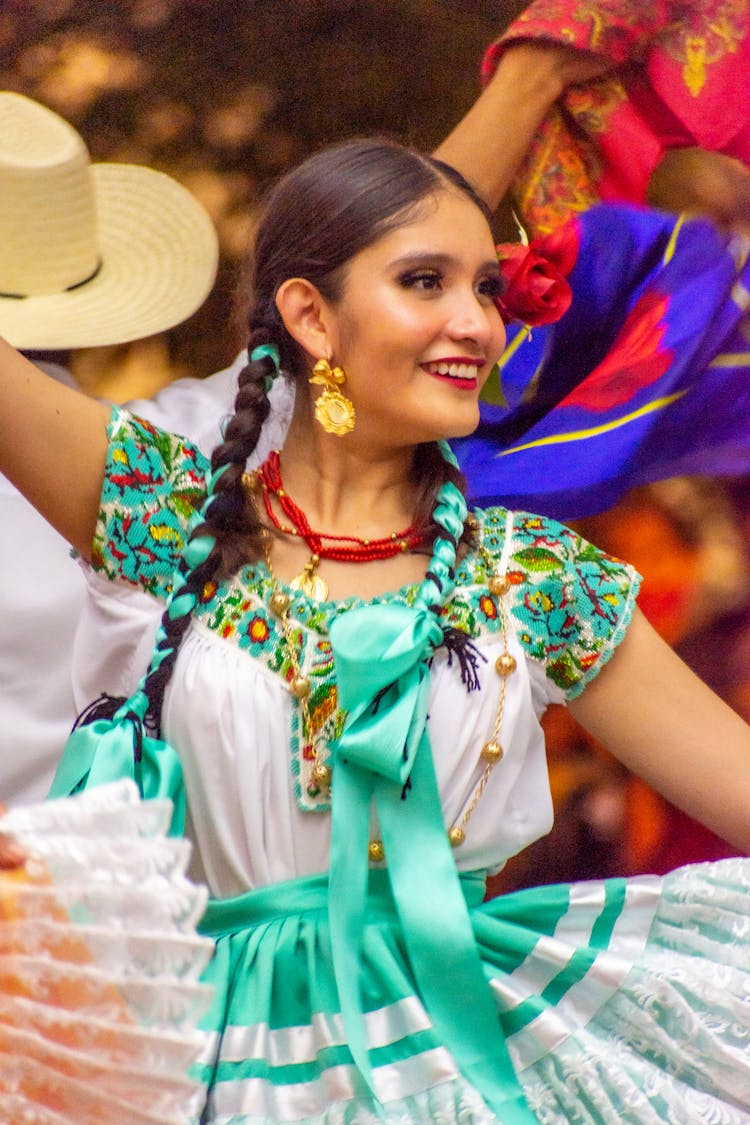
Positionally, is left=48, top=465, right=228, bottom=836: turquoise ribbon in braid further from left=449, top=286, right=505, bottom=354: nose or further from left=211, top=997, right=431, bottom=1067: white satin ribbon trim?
left=449, top=286, right=505, bottom=354: nose

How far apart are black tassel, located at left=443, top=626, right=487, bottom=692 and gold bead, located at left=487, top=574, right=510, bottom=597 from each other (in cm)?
5

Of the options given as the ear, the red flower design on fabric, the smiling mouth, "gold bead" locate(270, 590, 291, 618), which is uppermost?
the smiling mouth

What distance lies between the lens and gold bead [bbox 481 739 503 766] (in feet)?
3.52

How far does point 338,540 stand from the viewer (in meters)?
1.13

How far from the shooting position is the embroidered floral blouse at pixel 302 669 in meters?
1.04

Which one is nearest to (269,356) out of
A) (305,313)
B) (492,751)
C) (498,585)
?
(305,313)

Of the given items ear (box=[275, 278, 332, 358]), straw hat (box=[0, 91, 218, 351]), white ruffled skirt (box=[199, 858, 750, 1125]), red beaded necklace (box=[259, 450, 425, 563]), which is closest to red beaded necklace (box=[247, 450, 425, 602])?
→ red beaded necklace (box=[259, 450, 425, 563])

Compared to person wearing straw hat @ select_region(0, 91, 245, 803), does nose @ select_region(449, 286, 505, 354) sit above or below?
above

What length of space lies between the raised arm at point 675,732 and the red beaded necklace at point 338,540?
186 mm

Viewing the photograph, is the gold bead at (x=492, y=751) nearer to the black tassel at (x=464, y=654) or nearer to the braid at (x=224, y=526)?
the black tassel at (x=464, y=654)

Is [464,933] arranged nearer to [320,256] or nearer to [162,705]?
[162,705]

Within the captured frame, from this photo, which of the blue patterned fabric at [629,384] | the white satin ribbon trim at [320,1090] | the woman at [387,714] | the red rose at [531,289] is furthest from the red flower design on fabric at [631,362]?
the white satin ribbon trim at [320,1090]

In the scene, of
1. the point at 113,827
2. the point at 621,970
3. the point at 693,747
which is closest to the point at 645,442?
the point at 693,747

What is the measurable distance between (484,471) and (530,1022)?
58cm
